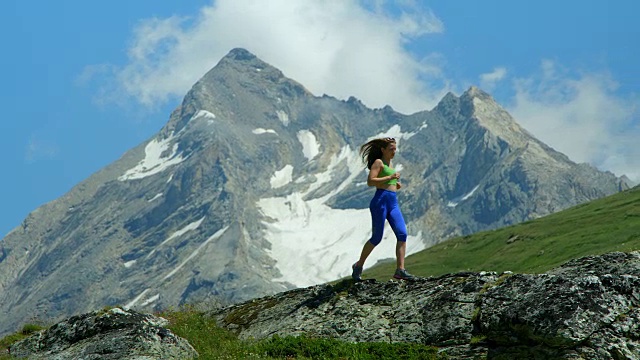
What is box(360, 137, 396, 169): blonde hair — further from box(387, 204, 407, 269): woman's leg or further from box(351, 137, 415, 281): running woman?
box(387, 204, 407, 269): woman's leg

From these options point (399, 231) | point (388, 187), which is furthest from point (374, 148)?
point (399, 231)

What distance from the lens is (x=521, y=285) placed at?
2014 centimetres

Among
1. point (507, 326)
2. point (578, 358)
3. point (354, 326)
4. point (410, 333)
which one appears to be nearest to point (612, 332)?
point (578, 358)

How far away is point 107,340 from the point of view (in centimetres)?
2172

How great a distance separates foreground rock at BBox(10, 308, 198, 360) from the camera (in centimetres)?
2116

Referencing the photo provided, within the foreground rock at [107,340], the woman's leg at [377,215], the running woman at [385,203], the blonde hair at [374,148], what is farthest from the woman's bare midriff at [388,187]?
the foreground rock at [107,340]

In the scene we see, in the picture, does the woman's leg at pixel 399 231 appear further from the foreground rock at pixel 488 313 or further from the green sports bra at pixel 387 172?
the foreground rock at pixel 488 313

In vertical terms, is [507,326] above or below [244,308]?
below

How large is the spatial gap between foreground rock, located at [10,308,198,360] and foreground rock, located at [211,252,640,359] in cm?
381

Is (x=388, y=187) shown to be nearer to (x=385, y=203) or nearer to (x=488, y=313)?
(x=385, y=203)

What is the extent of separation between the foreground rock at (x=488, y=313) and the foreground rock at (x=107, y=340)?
150 inches

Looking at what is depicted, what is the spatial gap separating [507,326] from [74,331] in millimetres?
11443

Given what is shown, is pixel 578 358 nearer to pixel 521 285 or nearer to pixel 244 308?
pixel 521 285

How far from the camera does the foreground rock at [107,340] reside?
21156mm
